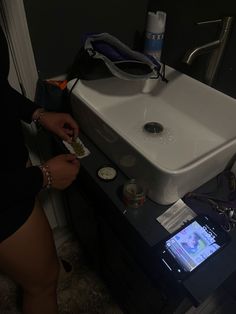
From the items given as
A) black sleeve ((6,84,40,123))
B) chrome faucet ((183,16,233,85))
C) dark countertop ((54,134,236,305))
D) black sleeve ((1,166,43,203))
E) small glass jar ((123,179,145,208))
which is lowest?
dark countertop ((54,134,236,305))

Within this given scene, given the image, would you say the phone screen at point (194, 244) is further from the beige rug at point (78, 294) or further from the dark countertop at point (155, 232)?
the beige rug at point (78, 294)

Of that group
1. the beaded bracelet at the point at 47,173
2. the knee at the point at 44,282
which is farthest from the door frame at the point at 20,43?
the knee at the point at 44,282

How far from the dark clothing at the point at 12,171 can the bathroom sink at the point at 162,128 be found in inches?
8.4

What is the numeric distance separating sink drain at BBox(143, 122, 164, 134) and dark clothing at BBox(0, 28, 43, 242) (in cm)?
39

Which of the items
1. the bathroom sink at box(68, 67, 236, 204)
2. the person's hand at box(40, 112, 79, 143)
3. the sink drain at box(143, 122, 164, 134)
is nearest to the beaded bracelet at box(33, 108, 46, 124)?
the person's hand at box(40, 112, 79, 143)

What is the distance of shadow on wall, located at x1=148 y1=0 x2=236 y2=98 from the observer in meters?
0.81

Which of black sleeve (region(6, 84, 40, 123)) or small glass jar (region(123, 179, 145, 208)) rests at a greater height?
black sleeve (region(6, 84, 40, 123))

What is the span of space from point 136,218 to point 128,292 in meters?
0.52

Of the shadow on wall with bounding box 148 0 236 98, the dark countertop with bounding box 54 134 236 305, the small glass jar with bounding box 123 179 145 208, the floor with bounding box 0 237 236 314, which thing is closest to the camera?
the dark countertop with bounding box 54 134 236 305

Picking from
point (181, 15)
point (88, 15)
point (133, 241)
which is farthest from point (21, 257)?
point (181, 15)

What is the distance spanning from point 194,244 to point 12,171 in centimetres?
50

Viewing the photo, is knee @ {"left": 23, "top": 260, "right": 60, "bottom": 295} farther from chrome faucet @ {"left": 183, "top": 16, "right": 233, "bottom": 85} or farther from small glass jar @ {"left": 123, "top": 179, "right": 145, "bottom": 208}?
chrome faucet @ {"left": 183, "top": 16, "right": 233, "bottom": 85}

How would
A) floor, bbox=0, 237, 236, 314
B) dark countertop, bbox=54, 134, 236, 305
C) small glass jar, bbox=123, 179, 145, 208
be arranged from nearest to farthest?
dark countertop, bbox=54, 134, 236, 305
small glass jar, bbox=123, 179, 145, 208
floor, bbox=0, 237, 236, 314

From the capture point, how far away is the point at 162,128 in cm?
90
